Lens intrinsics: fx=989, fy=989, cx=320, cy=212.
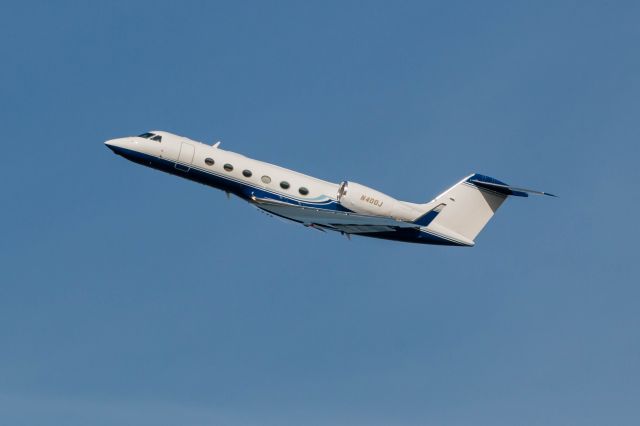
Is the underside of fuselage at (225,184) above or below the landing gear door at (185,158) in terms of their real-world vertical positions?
below

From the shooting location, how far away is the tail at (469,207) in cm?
4588

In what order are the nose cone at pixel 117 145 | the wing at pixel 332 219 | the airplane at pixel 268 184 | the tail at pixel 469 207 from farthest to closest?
1. the tail at pixel 469 207
2. the nose cone at pixel 117 145
3. the airplane at pixel 268 184
4. the wing at pixel 332 219

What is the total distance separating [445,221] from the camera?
151 ft

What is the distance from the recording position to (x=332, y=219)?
4244 centimetres

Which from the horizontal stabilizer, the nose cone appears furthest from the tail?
the nose cone

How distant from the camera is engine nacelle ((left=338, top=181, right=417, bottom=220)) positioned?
144 feet

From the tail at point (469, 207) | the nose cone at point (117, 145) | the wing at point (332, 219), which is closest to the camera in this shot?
the wing at point (332, 219)

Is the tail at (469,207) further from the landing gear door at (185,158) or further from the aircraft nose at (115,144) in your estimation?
the aircraft nose at (115,144)

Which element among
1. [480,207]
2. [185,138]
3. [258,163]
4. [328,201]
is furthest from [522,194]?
[185,138]

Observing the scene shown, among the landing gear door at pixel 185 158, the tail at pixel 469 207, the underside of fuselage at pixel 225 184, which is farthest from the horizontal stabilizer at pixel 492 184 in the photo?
the landing gear door at pixel 185 158

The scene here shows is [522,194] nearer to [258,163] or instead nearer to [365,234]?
[365,234]

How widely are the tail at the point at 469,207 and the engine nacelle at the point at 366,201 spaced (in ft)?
7.42

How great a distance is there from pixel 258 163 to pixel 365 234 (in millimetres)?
5767

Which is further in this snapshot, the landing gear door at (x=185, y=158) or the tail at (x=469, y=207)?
the tail at (x=469, y=207)
